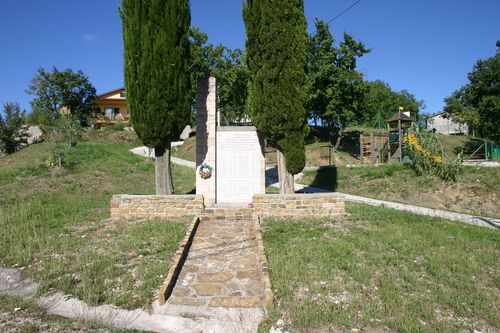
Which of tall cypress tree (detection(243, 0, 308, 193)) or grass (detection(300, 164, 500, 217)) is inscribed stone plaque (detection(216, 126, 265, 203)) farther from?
grass (detection(300, 164, 500, 217))

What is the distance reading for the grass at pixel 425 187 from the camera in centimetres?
1153

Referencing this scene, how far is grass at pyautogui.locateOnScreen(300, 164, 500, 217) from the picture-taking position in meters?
11.5

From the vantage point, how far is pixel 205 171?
10.4 metres

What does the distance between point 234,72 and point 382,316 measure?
29.1 metres

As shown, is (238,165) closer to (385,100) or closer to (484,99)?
(484,99)

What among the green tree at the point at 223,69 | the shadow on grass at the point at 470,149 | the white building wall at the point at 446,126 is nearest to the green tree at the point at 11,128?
the green tree at the point at 223,69

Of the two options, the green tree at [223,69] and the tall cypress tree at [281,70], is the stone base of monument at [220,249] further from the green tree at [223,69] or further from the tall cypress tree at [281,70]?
the green tree at [223,69]

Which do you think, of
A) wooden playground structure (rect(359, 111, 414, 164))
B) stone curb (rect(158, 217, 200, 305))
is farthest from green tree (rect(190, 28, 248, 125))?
stone curb (rect(158, 217, 200, 305))

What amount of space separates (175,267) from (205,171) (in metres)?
5.26

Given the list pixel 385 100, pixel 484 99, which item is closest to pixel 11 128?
pixel 484 99

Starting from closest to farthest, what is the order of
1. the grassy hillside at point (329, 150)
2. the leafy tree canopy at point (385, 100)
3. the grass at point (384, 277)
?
the grass at point (384, 277) → the grassy hillside at point (329, 150) → the leafy tree canopy at point (385, 100)

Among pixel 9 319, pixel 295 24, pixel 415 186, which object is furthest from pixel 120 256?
pixel 415 186

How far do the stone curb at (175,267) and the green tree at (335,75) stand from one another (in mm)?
21636

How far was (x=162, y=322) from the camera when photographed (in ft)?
13.3
